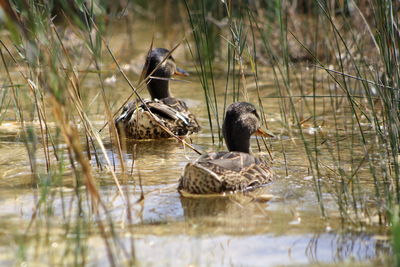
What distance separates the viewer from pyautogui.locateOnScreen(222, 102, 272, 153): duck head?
255 inches

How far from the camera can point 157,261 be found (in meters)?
4.23

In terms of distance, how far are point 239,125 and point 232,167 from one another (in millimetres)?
710

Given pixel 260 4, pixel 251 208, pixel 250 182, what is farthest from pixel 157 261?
pixel 260 4

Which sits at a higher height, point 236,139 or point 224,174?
point 236,139

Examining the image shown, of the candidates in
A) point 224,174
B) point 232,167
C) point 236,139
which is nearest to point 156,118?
point 236,139

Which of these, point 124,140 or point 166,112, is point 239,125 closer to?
point 124,140

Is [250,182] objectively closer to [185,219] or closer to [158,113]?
[185,219]

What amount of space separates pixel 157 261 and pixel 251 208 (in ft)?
4.18

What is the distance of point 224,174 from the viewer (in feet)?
18.7

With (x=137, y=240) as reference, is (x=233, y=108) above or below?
above

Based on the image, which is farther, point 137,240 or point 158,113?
point 158,113

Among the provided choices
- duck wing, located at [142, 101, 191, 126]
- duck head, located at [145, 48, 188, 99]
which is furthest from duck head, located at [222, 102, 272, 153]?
duck head, located at [145, 48, 188, 99]

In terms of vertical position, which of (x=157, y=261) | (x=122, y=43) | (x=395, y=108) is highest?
(x=122, y=43)

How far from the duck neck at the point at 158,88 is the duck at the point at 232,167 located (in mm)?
2484
